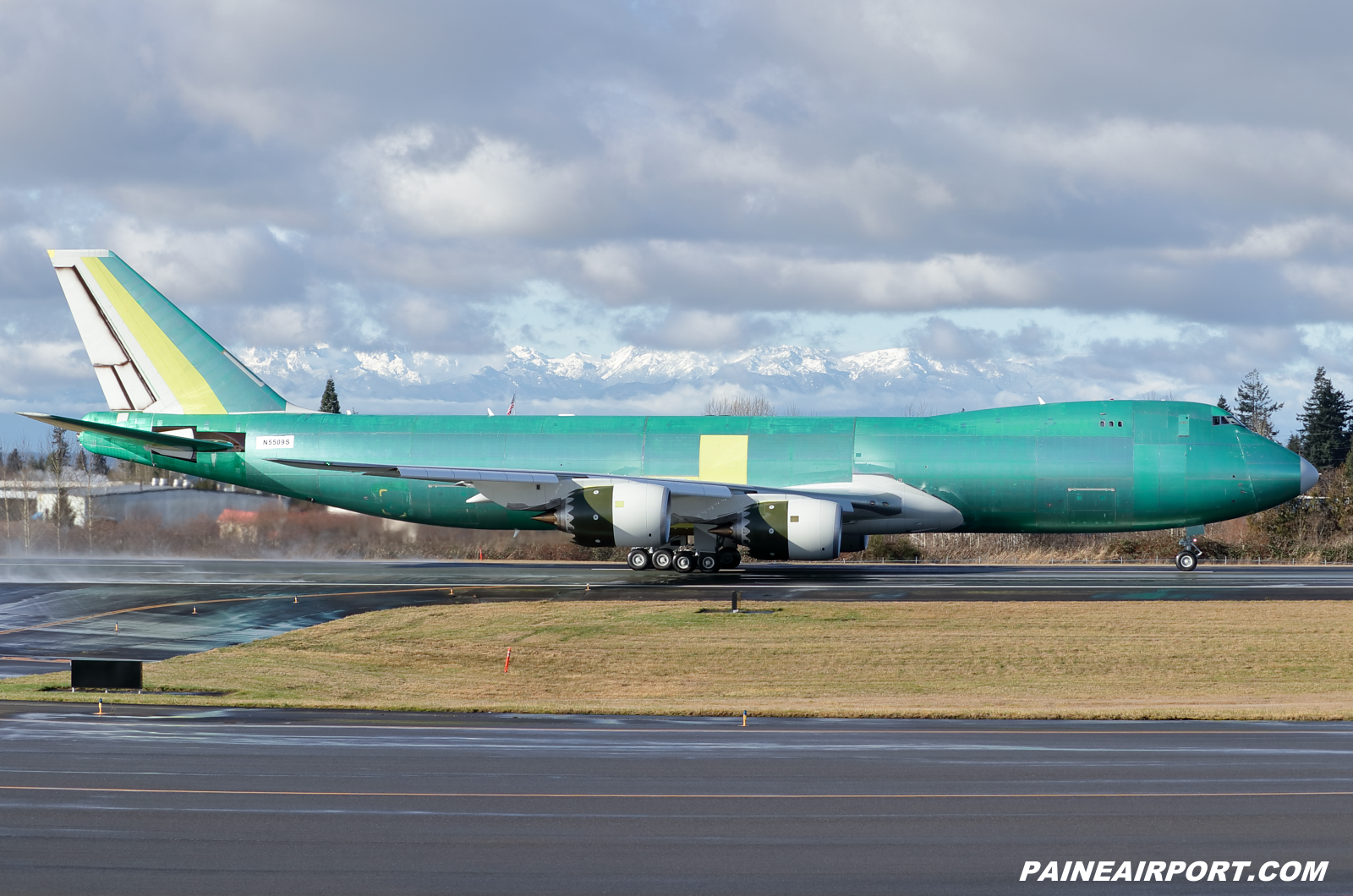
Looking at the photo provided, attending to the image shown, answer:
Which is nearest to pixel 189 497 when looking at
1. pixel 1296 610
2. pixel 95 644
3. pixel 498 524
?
pixel 498 524

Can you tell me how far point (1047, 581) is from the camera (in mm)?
42344

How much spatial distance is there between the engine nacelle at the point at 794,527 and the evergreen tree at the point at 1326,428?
288ft

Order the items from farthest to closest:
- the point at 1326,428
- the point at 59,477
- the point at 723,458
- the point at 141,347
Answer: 1. the point at 1326,428
2. the point at 59,477
3. the point at 141,347
4. the point at 723,458

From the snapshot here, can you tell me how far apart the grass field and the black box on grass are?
598 millimetres

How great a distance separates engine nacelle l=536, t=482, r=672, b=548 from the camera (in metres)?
41.8

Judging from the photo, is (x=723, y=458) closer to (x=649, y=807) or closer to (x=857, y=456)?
(x=857, y=456)

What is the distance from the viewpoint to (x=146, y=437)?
4638 cm

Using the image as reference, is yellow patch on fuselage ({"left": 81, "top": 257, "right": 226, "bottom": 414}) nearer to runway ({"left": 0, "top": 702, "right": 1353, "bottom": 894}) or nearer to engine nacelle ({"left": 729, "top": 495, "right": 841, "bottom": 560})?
engine nacelle ({"left": 729, "top": 495, "right": 841, "bottom": 560})

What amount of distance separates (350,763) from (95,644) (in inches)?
696

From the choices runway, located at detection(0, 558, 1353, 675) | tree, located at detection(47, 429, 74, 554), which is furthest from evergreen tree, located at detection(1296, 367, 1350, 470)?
tree, located at detection(47, 429, 74, 554)

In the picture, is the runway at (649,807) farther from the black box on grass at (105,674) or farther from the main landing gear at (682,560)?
the main landing gear at (682,560)

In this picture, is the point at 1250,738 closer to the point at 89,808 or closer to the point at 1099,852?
the point at 1099,852

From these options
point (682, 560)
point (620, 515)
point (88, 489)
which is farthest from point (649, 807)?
point (88, 489)

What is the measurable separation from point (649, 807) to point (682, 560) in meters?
31.2
